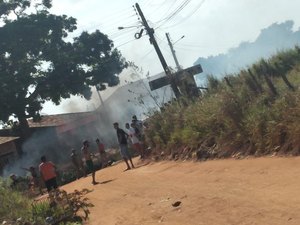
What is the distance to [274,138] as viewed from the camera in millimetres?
10336

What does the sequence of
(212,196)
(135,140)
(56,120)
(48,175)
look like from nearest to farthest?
1. (212,196)
2. (48,175)
3. (135,140)
4. (56,120)

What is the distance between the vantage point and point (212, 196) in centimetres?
805

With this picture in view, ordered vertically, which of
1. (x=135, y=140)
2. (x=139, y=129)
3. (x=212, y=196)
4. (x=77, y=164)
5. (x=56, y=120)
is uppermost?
(x=56, y=120)

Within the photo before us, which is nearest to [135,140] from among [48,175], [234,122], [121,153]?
[121,153]

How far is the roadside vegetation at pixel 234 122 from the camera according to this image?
34.0ft

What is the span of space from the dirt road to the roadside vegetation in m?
0.59

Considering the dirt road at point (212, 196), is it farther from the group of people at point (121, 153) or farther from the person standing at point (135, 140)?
the person standing at point (135, 140)

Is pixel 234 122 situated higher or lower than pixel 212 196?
higher

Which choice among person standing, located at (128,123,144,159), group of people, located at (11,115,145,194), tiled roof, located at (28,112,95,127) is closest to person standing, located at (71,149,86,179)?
group of people, located at (11,115,145,194)

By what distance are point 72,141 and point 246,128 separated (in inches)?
→ 1305

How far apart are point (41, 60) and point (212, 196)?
99.1 ft

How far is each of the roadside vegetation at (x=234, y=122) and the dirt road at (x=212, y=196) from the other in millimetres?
593

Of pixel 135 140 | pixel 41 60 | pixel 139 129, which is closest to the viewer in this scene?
pixel 135 140

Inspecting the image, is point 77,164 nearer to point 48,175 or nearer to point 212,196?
point 48,175
